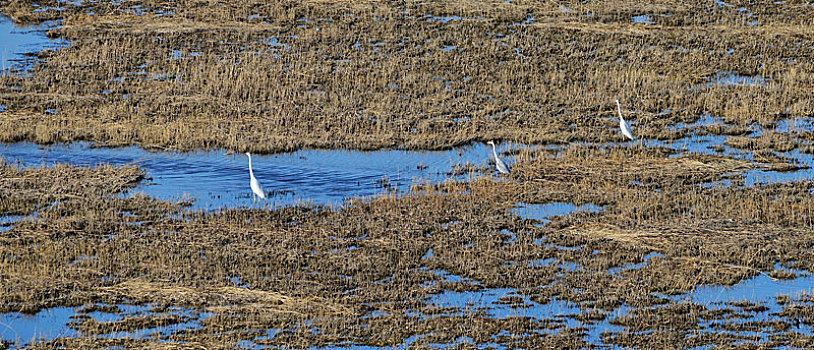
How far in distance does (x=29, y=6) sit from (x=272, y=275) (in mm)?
23237

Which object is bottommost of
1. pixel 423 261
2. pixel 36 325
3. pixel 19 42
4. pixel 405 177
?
pixel 405 177

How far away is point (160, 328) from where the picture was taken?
14.8m

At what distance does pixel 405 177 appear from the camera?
2211 centimetres

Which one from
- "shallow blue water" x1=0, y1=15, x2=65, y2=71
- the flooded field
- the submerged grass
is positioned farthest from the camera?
"shallow blue water" x1=0, y1=15, x2=65, y2=71

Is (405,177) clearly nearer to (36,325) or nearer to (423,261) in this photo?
(423,261)

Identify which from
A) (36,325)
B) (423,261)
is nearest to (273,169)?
(423,261)

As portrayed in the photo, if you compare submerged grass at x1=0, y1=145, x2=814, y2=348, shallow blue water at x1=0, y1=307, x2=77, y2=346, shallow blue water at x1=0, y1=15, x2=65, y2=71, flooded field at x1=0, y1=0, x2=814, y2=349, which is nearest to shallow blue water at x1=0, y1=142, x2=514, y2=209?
flooded field at x1=0, y1=0, x2=814, y2=349

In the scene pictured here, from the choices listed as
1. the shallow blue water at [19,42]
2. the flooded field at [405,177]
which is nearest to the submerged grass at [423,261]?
the flooded field at [405,177]

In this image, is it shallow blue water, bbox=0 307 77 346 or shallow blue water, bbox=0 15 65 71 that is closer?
shallow blue water, bbox=0 307 77 346

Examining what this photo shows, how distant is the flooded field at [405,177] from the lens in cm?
1545

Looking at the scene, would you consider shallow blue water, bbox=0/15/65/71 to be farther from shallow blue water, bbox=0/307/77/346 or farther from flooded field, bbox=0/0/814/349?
shallow blue water, bbox=0/307/77/346

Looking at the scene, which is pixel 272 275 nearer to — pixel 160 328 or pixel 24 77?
pixel 160 328

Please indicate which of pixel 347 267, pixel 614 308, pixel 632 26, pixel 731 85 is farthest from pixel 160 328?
pixel 632 26

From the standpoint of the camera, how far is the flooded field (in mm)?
15445
